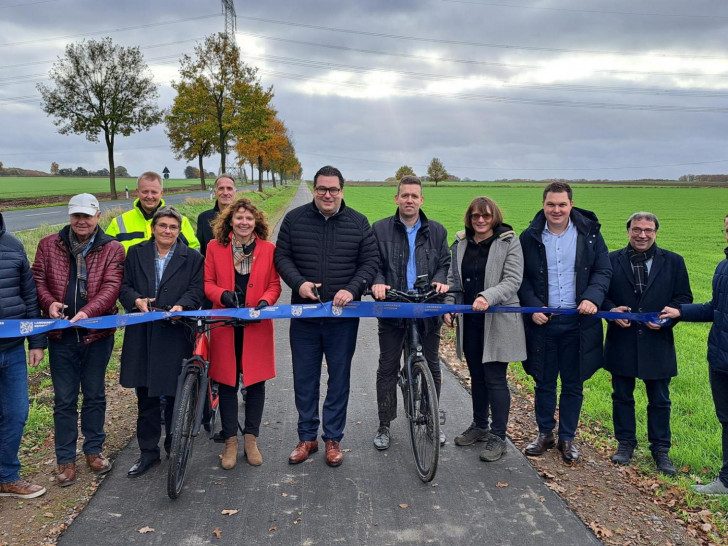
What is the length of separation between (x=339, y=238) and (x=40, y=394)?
13.5 feet

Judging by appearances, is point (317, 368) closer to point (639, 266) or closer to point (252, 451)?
point (252, 451)

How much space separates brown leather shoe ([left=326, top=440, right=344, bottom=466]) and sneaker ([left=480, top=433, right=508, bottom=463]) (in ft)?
4.00

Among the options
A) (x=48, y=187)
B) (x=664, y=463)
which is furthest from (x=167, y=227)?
(x=48, y=187)

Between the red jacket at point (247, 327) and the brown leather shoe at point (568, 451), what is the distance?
2.61 meters

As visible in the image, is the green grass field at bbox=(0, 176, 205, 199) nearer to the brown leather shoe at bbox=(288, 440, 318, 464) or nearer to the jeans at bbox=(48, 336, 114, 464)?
the jeans at bbox=(48, 336, 114, 464)

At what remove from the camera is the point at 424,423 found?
182 inches

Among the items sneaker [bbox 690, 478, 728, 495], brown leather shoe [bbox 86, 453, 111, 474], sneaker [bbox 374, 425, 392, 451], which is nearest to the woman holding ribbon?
brown leather shoe [bbox 86, 453, 111, 474]

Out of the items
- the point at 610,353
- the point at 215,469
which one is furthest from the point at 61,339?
the point at 610,353

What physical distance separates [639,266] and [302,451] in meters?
3.35

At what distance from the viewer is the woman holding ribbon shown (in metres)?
4.66

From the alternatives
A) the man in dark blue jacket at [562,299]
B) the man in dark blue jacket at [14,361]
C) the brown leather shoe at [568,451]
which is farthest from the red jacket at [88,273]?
the brown leather shoe at [568,451]

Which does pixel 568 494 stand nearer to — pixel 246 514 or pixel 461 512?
pixel 461 512

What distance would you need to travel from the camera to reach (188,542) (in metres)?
3.66

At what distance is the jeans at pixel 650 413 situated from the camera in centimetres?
497
